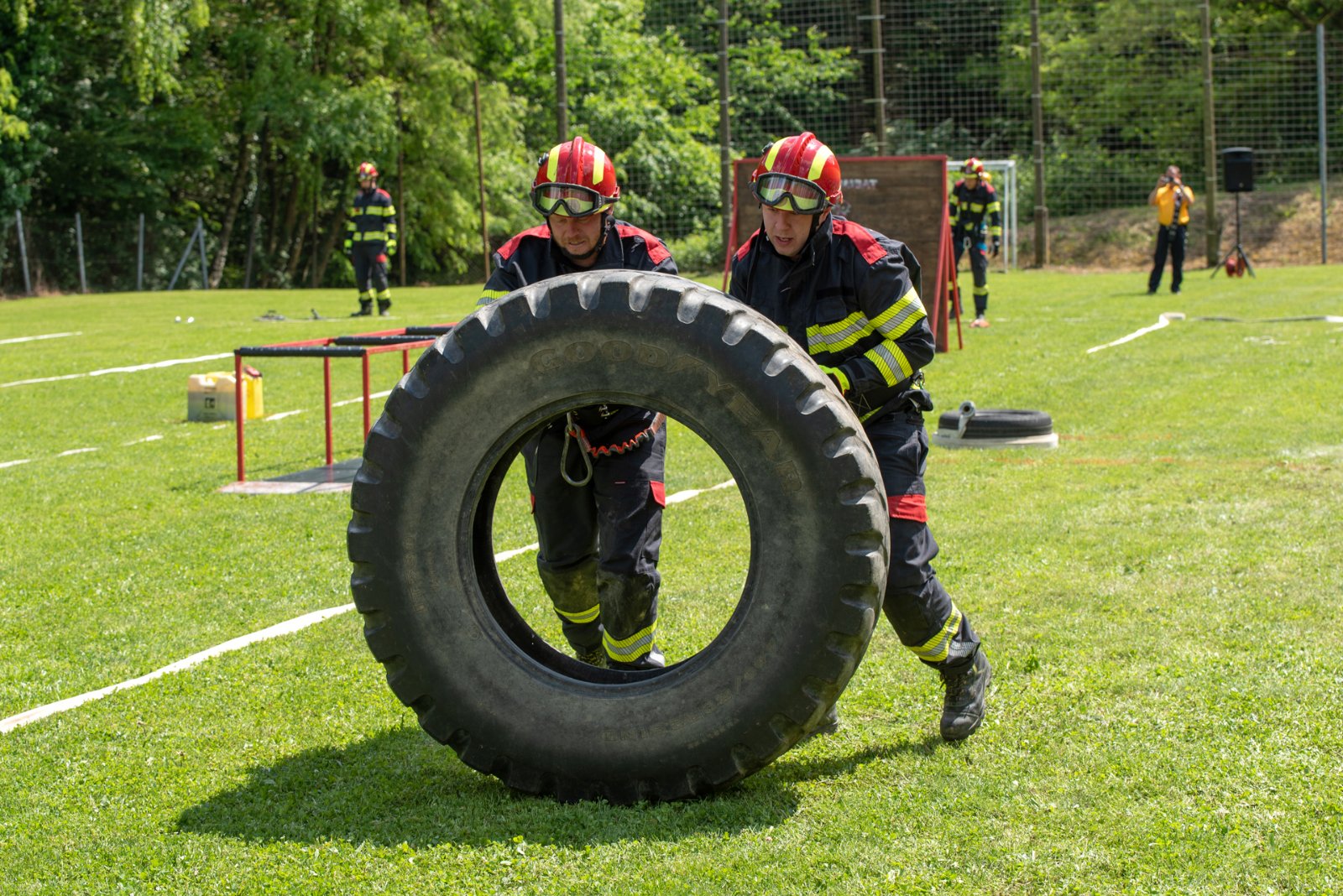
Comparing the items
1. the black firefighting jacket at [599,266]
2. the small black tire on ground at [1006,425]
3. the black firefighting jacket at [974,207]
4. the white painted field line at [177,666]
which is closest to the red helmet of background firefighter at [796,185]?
the black firefighting jacket at [599,266]

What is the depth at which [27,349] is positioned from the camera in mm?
17734

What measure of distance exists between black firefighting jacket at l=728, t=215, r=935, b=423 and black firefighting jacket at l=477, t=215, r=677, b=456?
1.15ft

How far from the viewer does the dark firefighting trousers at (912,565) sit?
4.46m

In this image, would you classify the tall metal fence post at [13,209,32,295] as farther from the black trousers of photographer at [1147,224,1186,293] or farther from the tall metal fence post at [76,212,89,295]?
the black trousers of photographer at [1147,224,1186,293]

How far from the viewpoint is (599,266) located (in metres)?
4.92

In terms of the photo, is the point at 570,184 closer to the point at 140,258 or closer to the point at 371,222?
the point at 371,222

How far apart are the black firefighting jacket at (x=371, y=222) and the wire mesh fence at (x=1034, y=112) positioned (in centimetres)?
1177

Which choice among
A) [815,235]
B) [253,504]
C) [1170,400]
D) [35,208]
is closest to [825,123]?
[35,208]

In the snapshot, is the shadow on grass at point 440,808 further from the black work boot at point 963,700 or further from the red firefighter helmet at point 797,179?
the red firefighter helmet at point 797,179

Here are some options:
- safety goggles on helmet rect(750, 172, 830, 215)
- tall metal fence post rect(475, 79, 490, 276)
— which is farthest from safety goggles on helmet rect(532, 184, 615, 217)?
tall metal fence post rect(475, 79, 490, 276)

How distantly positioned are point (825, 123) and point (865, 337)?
114 ft

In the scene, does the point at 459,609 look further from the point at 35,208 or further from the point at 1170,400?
the point at 35,208

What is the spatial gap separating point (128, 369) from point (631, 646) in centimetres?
1205

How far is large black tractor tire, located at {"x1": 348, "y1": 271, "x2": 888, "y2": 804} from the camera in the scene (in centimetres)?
389
